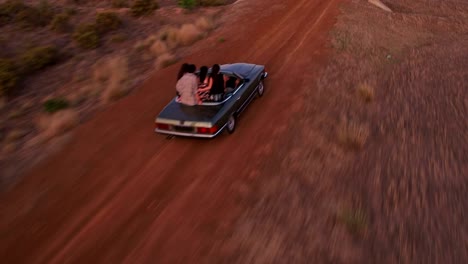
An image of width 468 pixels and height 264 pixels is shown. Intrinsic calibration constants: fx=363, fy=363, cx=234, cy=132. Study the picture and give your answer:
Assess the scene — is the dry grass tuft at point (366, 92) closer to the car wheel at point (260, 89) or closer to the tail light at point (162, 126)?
the car wheel at point (260, 89)

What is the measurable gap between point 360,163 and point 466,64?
309 inches

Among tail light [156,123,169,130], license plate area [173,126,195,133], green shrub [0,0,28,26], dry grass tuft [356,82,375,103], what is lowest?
green shrub [0,0,28,26]

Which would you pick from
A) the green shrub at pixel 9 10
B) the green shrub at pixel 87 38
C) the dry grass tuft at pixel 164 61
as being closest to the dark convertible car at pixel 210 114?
the dry grass tuft at pixel 164 61

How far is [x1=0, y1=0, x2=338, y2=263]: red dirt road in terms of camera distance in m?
5.49

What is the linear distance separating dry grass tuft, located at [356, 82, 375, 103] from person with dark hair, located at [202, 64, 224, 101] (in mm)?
3993

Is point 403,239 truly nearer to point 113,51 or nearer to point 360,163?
point 360,163

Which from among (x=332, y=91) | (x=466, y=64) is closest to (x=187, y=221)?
(x=332, y=91)

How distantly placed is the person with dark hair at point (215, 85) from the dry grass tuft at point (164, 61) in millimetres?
A: 5570

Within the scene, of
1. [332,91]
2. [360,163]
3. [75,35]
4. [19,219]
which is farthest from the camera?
[75,35]

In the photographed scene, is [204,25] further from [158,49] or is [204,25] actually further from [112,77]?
[112,77]

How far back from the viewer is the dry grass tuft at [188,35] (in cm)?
1525

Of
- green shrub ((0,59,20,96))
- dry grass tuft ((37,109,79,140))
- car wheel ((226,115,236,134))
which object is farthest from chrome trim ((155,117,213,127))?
green shrub ((0,59,20,96))

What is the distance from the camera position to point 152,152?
7.78 m

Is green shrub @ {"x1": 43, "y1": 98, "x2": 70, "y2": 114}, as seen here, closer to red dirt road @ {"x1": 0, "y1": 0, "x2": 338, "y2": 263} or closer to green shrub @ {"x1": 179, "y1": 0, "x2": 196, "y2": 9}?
red dirt road @ {"x1": 0, "y1": 0, "x2": 338, "y2": 263}
